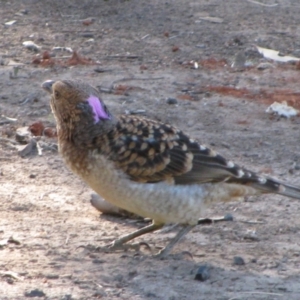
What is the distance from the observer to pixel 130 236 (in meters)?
6.36

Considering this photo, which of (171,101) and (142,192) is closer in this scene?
(142,192)

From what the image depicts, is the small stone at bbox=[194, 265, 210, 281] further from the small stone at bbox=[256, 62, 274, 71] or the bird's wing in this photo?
the small stone at bbox=[256, 62, 274, 71]

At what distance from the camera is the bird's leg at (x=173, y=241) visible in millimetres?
6223

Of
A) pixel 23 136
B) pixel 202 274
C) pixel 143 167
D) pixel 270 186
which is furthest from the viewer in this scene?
pixel 23 136

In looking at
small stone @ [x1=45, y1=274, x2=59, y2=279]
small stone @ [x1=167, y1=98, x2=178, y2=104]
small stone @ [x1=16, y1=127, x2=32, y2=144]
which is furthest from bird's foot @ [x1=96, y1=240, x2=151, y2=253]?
small stone @ [x1=167, y1=98, x2=178, y2=104]

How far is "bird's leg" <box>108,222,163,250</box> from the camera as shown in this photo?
20.7 ft

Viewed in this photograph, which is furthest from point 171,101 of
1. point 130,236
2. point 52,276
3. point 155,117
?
point 52,276

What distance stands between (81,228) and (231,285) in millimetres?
1437

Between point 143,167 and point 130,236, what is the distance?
0.53 m

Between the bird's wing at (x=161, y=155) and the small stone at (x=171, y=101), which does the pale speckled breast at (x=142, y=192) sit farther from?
the small stone at (x=171, y=101)

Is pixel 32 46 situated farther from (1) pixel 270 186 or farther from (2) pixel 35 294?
(2) pixel 35 294

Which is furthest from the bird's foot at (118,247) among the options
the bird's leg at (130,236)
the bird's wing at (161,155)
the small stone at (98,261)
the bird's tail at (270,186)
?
the bird's tail at (270,186)

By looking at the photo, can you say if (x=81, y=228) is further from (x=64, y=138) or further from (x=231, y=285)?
(x=231, y=285)

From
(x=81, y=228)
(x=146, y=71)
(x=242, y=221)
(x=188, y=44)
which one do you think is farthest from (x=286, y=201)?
(x=188, y=44)
